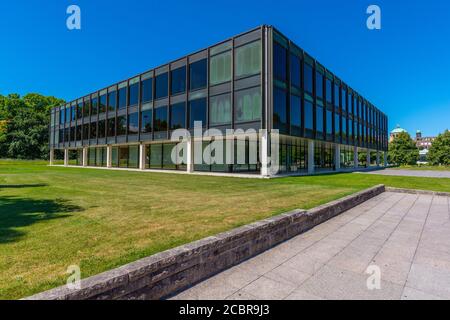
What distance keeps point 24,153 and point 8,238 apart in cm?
8164

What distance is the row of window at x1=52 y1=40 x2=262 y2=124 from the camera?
871 inches

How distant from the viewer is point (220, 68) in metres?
24.0

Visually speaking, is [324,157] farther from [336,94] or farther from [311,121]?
[311,121]

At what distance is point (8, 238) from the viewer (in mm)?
4551

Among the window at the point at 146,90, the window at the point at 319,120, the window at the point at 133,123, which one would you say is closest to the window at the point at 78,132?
the window at the point at 133,123

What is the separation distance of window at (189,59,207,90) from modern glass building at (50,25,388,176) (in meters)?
0.11

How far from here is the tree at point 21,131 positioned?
219 ft

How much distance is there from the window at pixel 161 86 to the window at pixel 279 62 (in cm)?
1410

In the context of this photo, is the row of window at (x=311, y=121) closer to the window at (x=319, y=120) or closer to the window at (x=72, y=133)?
the window at (x=319, y=120)

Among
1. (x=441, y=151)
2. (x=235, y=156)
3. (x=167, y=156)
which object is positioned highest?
(x=441, y=151)

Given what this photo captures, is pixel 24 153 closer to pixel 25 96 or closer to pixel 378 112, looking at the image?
pixel 25 96

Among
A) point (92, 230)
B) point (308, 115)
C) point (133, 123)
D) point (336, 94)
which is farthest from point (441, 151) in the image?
point (92, 230)

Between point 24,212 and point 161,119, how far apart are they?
24289mm
